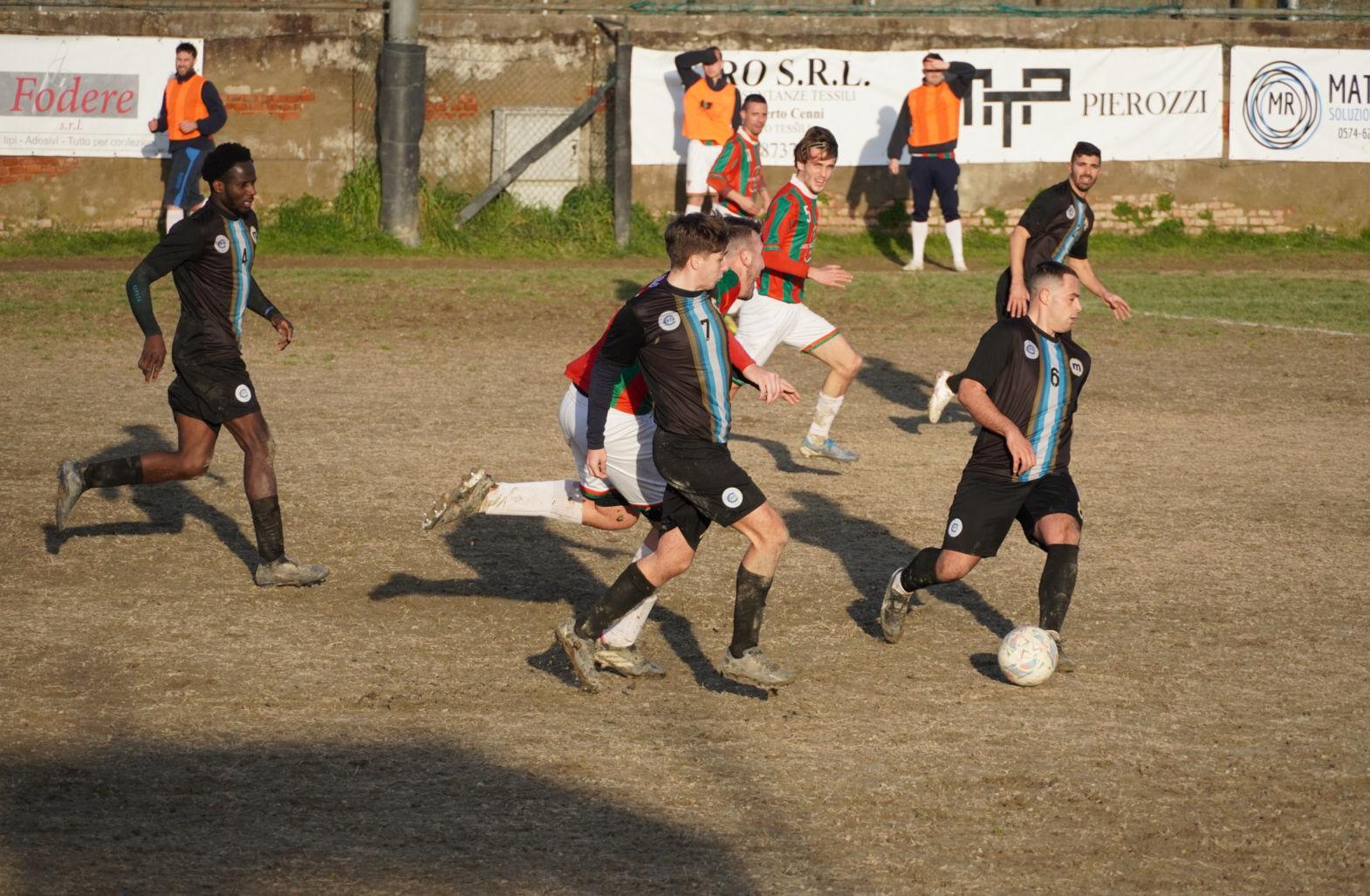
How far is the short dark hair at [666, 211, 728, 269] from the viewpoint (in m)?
6.34

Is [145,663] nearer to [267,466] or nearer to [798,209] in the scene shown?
[267,466]

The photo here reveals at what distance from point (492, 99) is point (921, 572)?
14.9 m

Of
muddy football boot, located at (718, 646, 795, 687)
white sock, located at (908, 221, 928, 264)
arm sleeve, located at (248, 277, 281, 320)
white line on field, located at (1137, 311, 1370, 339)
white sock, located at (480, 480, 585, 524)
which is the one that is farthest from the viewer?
white sock, located at (908, 221, 928, 264)

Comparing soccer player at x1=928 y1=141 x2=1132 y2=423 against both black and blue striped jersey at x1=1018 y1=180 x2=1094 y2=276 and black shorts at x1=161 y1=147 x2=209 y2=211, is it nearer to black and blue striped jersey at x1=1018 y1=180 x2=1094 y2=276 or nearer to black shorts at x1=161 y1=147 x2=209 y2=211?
black and blue striped jersey at x1=1018 y1=180 x2=1094 y2=276

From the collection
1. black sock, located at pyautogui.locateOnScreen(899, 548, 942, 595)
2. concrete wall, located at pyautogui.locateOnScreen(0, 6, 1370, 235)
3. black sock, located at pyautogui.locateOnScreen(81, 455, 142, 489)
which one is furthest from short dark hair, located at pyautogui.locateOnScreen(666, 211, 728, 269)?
concrete wall, located at pyautogui.locateOnScreen(0, 6, 1370, 235)

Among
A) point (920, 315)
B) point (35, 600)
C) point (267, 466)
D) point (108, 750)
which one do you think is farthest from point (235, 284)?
point (920, 315)

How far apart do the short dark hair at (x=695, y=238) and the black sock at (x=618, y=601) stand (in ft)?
4.40

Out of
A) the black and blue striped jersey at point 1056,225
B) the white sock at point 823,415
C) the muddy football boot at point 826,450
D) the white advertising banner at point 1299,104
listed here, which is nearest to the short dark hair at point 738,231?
the white sock at point 823,415

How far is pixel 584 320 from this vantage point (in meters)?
16.2

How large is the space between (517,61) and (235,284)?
13067 millimetres

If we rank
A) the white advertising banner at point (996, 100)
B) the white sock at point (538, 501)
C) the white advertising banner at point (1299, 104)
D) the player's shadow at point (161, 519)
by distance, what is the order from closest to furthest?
the white sock at point (538, 501) → the player's shadow at point (161, 519) → the white advertising banner at point (996, 100) → the white advertising banner at point (1299, 104)

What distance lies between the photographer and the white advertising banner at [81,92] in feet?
64.0

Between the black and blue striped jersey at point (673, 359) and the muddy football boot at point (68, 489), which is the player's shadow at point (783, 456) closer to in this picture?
the black and blue striped jersey at point (673, 359)

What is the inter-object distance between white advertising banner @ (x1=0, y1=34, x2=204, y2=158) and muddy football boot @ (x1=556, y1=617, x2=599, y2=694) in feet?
50.2
